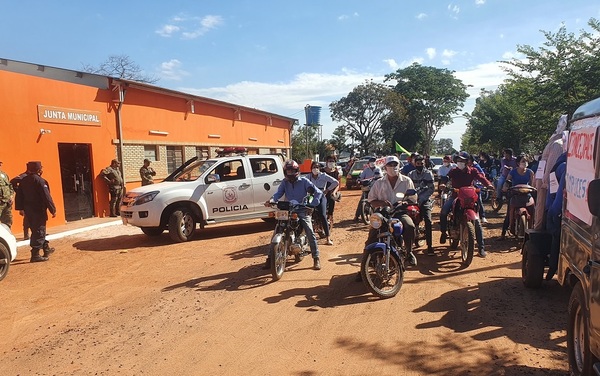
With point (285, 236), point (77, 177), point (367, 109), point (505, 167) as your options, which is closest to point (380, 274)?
point (285, 236)

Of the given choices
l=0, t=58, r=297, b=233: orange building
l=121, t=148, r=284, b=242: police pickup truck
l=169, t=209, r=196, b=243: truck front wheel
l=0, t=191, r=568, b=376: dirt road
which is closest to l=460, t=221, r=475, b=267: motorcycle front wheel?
l=0, t=191, r=568, b=376: dirt road

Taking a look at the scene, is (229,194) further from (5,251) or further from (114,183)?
(114,183)

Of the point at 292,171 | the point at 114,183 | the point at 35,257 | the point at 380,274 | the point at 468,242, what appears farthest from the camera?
the point at 114,183

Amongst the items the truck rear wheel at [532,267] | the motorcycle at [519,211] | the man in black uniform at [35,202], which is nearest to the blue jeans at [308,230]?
the truck rear wheel at [532,267]

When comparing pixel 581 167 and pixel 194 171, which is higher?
pixel 194 171

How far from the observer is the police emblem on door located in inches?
402

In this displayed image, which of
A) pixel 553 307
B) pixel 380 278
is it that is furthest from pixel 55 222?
pixel 553 307

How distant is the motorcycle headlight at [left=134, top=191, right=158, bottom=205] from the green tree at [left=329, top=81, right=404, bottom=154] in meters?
43.5

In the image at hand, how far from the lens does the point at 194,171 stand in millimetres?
10375

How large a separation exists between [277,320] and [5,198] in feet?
27.0

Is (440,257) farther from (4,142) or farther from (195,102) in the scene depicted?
(195,102)

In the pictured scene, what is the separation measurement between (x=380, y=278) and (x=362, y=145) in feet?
161

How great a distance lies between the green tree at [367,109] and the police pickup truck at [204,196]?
41067mm

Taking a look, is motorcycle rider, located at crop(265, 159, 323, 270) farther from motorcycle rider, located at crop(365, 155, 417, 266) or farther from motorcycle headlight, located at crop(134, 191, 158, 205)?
motorcycle headlight, located at crop(134, 191, 158, 205)
